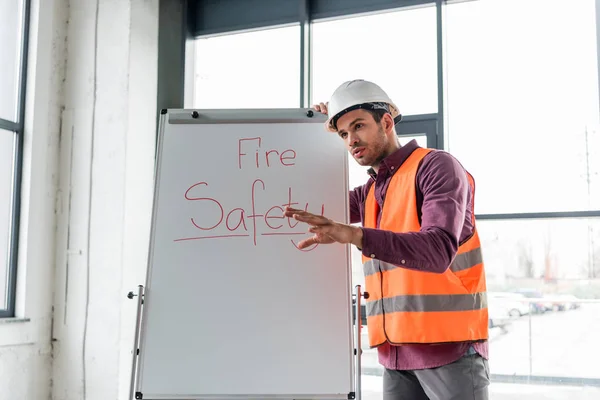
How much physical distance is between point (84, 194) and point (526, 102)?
2.36 metres

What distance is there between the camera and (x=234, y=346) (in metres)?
1.79

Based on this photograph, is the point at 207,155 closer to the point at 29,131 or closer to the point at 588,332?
the point at 29,131

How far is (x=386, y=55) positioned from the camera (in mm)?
3311

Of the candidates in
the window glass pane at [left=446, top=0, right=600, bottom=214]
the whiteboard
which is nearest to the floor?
the window glass pane at [left=446, top=0, right=600, bottom=214]

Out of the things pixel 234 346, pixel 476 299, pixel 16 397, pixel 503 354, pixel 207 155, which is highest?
pixel 207 155

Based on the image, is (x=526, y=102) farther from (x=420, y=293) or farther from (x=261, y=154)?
(x=420, y=293)

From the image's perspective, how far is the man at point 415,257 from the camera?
4.76 ft

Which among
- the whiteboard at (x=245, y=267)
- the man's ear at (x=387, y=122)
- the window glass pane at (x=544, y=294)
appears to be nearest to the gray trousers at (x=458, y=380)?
the whiteboard at (x=245, y=267)

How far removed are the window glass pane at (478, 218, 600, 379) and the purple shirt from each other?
1.47 m

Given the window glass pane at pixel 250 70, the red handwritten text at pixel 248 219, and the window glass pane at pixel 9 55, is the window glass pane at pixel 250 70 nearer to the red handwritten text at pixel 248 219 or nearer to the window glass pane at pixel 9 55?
the window glass pane at pixel 9 55

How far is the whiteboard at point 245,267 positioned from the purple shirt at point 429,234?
19 centimetres

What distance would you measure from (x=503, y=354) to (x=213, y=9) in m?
2.54

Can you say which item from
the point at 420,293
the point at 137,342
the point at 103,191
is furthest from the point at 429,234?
the point at 103,191

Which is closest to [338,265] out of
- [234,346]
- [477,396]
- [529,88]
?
[234,346]
